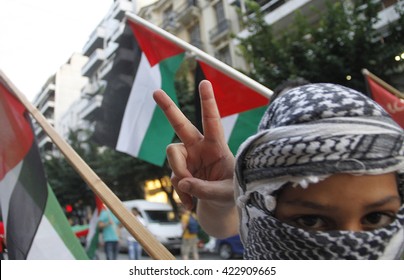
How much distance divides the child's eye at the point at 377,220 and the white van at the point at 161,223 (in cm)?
876

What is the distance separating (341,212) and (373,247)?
97mm

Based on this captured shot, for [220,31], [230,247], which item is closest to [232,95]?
[230,247]

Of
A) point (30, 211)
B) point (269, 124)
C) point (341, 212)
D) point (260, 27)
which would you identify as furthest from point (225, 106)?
point (260, 27)

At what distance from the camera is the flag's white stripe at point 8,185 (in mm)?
1916

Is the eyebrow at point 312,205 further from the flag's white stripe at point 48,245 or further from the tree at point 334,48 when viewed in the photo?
the tree at point 334,48

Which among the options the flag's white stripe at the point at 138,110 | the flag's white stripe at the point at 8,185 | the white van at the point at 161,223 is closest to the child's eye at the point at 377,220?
the flag's white stripe at the point at 8,185

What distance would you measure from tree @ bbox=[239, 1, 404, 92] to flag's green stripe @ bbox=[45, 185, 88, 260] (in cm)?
567

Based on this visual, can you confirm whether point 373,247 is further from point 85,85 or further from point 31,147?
point 85,85

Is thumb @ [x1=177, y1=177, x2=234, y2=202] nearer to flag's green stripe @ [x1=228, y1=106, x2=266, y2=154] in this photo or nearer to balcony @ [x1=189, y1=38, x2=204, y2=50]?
flag's green stripe @ [x1=228, y1=106, x2=266, y2=154]

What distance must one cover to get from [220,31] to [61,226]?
12713 millimetres

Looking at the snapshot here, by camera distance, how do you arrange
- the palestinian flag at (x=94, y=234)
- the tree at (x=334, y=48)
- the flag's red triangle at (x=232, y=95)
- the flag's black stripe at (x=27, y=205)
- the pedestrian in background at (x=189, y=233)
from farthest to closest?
1. the pedestrian in background at (x=189, y=233)
2. the tree at (x=334, y=48)
3. the palestinian flag at (x=94, y=234)
4. the flag's red triangle at (x=232, y=95)
5. the flag's black stripe at (x=27, y=205)

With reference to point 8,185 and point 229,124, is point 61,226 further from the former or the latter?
point 229,124

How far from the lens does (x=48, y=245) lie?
6.16ft

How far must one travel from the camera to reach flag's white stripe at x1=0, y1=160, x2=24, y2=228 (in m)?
1.92
